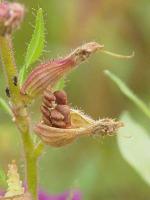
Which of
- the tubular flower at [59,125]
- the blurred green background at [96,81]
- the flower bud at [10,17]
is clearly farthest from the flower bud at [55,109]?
the blurred green background at [96,81]

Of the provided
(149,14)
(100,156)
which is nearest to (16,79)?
(100,156)

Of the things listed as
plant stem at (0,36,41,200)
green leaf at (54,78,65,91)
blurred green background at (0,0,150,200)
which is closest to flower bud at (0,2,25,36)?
plant stem at (0,36,41,200)

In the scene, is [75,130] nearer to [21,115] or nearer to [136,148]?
[21,115]

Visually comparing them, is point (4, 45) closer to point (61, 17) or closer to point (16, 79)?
point (16, 79)

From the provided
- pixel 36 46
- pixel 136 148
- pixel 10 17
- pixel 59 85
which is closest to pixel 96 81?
pixel 136 148

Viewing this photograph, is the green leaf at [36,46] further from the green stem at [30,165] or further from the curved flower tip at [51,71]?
the green stem at [30,165]
